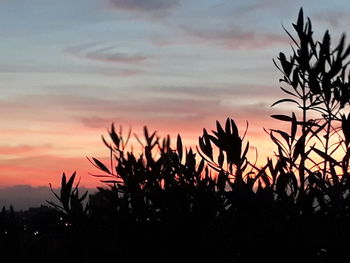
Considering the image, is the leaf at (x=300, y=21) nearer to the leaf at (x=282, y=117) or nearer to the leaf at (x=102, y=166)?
the leaf at (x=282, y=117)

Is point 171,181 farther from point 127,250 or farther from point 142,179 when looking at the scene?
point 127,250

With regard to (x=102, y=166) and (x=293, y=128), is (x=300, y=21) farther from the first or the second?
(x=102, y=166)

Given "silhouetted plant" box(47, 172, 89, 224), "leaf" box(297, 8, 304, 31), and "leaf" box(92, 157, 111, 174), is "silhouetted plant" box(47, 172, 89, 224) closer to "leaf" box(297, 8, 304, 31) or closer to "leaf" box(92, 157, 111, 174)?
"leaf" box(92, 157, 111, 174)

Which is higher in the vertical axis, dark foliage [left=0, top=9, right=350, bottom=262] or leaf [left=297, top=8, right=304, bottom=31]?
leaf [left=297, top=8, right=304, bottom=31]

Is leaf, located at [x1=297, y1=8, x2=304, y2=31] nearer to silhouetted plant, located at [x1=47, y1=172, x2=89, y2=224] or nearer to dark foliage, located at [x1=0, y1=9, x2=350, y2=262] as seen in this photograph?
dark foliage, located at [x1=0, y1=9, x2=350, y2=262]

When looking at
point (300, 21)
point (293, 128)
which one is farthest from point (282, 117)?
point (300, 21)

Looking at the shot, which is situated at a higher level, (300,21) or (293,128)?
(300,21)

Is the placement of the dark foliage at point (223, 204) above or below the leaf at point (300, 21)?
below

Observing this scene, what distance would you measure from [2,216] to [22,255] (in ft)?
1.76

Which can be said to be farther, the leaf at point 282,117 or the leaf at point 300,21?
the leaf at point 282,117

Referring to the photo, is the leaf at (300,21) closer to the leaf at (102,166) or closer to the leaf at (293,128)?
the leaf at (293,128)

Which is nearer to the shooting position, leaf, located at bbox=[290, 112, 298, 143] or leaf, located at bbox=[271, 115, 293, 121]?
leaf, located at bbox=[290, 112, 298, 143]

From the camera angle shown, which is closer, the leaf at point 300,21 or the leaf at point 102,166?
the leaf at point 300,21

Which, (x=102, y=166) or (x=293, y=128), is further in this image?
(x=102, y=166)
